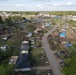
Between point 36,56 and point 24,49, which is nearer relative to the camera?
point 36,56

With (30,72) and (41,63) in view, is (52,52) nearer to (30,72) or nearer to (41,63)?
(41,63)

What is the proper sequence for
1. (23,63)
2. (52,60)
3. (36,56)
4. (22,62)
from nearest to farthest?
(23,63), (22,62), (52,60), (36,56)

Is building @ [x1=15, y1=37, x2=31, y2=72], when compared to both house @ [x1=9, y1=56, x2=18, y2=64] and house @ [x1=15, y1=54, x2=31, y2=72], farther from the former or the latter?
house @ [x1=9, y1=56, x2=18, y2=64]

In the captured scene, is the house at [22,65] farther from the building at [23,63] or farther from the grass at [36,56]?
the grass at [36,56]

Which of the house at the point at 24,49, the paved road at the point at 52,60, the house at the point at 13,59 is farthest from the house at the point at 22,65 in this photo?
the paved road at the point at 52,60

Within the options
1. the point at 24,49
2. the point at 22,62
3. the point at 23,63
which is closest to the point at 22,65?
the point at 23,63

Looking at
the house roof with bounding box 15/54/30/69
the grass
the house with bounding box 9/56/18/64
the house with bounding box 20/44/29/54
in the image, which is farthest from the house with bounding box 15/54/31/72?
the house with bounding box 20/44/29/54

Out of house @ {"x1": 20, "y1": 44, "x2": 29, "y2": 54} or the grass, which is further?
house @ {"x1": 20, "y1": 44, "x2": 29, "y2": 54}

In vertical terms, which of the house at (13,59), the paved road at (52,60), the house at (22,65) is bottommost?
the paved road at (52,60)

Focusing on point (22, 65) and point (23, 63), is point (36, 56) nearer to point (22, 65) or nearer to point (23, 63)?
point (23, 63)

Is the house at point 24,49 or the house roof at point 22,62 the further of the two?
the house at point 24,49

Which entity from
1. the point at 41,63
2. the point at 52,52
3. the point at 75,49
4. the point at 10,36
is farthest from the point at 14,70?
the point at 10,36
